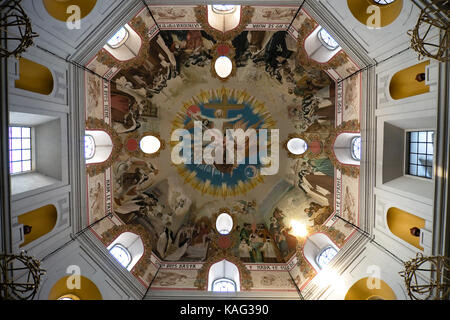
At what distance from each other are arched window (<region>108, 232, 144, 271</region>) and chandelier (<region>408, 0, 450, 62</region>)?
37.4 feet

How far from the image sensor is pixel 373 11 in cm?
790

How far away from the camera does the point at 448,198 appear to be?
20.0 ft

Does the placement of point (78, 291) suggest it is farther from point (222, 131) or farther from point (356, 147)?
point (356, 147)

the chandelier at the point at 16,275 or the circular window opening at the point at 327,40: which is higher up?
the circular window opening at the point at 327,40

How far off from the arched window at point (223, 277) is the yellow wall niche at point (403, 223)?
6442 mm

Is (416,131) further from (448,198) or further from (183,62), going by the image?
(183,62)

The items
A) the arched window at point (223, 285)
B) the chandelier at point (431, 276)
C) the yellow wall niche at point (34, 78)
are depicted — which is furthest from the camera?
the arched window at point (223, 285)

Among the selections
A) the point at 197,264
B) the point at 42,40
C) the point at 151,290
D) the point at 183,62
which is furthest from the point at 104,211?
the point at 183,62

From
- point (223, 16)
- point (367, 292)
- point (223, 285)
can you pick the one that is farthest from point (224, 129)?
point (367, 292)

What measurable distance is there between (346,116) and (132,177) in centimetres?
935

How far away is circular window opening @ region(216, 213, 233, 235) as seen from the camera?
44.7ft

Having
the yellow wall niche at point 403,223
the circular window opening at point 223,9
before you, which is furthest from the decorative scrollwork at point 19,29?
Answer: the yellow wall niche at point 403,223

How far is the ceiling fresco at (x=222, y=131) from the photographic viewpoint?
10.9 m

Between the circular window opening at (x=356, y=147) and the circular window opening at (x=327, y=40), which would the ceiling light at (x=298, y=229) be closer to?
the circular window opening at (x=356, y=147)
